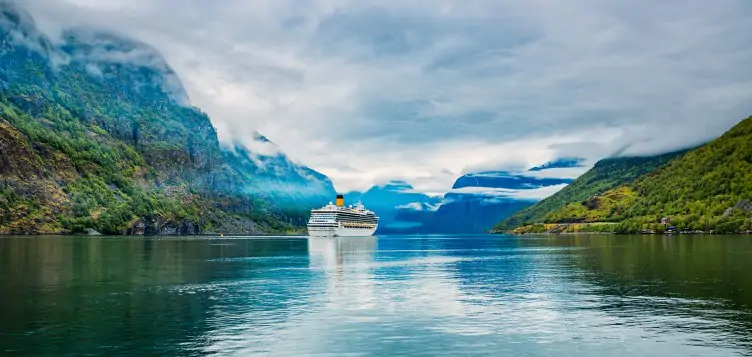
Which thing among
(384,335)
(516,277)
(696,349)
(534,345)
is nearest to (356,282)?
(516,277)

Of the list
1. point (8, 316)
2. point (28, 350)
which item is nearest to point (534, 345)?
point (28, 350)

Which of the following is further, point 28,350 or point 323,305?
point 323,305

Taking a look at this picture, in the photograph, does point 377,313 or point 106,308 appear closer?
point 377,313

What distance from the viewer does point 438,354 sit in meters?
46.7

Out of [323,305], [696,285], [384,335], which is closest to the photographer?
[384,335]

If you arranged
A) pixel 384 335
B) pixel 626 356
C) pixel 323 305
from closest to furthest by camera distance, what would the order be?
1. pixel 626 356
2. pixel 384 335
3. pixel 323 305

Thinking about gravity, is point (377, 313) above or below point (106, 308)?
below

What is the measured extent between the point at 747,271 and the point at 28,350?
101046 millimetres

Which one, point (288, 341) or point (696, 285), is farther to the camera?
point (696, 285)

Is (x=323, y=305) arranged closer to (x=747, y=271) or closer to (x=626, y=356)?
(x=626, y=356)

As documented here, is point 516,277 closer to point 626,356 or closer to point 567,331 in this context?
point 567,331

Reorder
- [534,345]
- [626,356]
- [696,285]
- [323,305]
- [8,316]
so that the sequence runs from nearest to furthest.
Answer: [626,356], [534,345], [8,316], [323,305], [696,285]

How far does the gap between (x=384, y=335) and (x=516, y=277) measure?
5569 centimetres

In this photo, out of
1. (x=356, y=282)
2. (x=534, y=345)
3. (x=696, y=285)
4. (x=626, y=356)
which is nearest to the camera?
(x=626, y=356)
